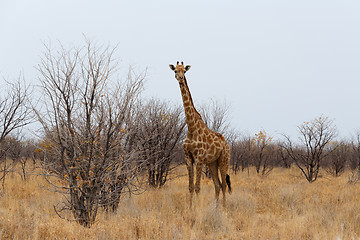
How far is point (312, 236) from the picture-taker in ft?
14.4

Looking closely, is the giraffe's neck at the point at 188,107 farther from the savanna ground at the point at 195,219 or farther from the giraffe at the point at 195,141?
the savanna ground at the point at 195,219

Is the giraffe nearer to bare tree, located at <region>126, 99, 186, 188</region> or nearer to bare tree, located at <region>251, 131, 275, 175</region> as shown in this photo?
bare tree, located at <region>126, 99, 186, 188</region>

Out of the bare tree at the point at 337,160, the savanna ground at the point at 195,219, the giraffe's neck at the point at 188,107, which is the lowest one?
the savanna ground at the point at 195,219

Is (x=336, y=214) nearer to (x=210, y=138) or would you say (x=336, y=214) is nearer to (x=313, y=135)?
(x=210, y=138)

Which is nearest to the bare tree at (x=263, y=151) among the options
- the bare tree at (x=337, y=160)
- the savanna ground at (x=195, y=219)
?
the bare tree at (x=337, y=160)

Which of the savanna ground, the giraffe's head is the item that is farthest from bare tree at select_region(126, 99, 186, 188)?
the giraffe's head

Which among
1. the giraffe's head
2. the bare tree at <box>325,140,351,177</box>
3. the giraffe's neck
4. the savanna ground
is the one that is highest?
the giraffe's head

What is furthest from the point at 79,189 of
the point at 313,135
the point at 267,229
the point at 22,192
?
the point at 313,135

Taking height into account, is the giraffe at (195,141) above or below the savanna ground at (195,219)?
above

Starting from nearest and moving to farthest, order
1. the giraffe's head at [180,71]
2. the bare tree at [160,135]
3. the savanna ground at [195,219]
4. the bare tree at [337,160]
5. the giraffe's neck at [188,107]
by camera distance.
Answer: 1. the savanna ground at [195,219]
2. the giraffe's head at [180,71]
3. the giraffe's neck at [188,107]
4. the bare tree at [160,135]
5. the bare tree at [337,160]

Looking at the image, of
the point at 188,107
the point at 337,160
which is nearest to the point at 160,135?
the point at 188,107

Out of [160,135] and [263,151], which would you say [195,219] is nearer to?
[160,135]

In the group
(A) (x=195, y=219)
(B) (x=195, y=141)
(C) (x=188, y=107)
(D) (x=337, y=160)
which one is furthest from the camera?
(D) (x=337, y=160)

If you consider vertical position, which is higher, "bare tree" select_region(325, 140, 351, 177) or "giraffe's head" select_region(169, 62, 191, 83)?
"giraffe's head" select_region(169, 62, 191, 83)
